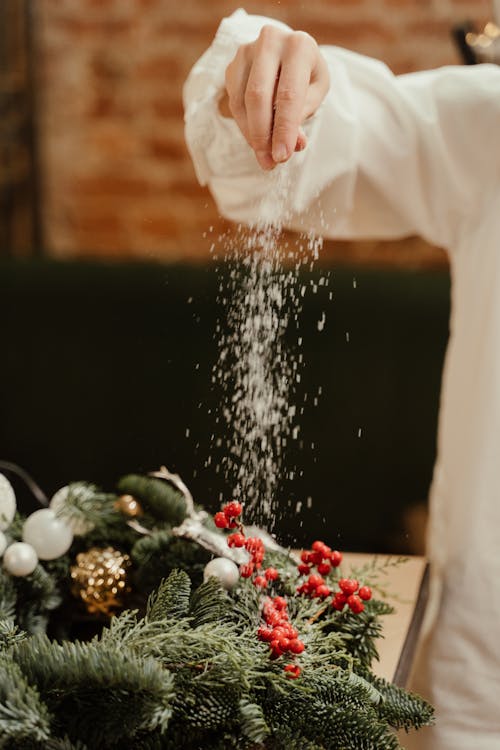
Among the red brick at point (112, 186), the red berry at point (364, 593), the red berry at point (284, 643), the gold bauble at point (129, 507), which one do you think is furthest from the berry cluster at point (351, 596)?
the red brick at point (112, 186)

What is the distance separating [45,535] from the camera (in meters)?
0.76

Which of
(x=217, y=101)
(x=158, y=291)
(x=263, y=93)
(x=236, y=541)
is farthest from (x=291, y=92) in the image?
(x=158, y=291)

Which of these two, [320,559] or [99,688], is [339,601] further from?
[99,688]

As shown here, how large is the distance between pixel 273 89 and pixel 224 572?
0.35 metres

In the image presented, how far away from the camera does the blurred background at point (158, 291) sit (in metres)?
1.73

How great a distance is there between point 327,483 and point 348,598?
1.04 metres

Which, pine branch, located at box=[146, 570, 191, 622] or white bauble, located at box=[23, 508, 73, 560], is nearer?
pine branch, located at box=[146, 570, 191, 622]

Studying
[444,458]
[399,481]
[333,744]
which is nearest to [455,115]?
[444,458]

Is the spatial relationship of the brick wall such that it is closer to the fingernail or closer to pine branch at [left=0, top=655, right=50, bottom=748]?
the fingernail

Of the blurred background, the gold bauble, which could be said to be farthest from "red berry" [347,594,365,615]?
the blurred background

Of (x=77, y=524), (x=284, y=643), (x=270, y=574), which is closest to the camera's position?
(x=284, y=643)

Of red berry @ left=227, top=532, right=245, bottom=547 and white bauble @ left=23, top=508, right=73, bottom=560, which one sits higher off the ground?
red berry @ left=227, top=532, right=245, bottom=547

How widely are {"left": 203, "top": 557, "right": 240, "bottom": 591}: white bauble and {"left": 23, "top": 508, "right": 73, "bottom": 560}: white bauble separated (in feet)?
0.46

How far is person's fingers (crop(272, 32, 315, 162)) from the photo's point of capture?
2.10 ft
